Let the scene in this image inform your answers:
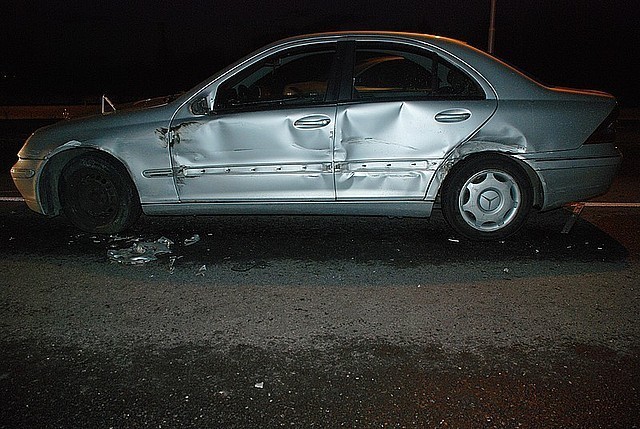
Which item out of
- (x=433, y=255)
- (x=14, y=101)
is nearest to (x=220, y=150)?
(x=433, y=255)

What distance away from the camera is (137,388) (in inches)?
108

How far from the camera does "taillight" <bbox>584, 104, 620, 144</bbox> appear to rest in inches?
184

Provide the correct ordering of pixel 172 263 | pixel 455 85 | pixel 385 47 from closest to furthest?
pixel 172 263
pixel 455 85
pixel 385 47

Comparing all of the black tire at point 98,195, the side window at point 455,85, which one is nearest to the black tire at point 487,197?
the side window at point 455,85

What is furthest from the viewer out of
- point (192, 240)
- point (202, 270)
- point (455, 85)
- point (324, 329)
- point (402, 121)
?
point (192, 240)

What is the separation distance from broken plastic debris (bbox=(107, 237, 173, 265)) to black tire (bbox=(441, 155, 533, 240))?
7.84ft

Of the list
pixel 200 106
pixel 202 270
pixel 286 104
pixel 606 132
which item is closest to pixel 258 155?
pixel 286 104

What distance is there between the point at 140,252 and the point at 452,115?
2.75 meters

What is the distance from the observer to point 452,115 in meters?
4.60

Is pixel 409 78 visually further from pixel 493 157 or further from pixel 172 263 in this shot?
pixel 172 263

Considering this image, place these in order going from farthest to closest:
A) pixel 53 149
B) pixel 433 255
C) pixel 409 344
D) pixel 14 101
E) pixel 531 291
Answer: pixel 14 101 < pixel 53 149 < pixel 433 255 < pixel 531 291 < pixel 409 344

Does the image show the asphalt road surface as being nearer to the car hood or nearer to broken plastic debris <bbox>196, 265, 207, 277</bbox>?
broken plastic debris <bbox>196, 265, 207, 277</bbox>

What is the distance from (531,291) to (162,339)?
2368mm

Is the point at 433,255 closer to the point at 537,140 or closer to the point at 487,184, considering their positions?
the point at 487,184
